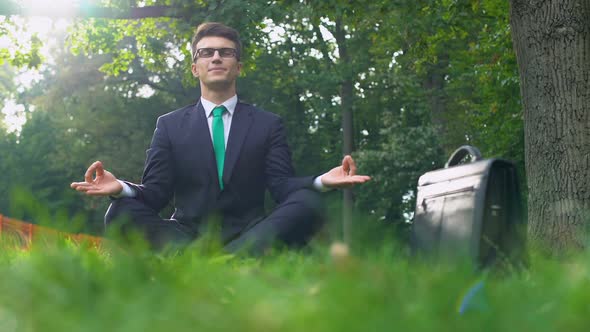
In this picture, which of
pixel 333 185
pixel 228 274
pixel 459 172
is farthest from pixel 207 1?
pixel 228 274

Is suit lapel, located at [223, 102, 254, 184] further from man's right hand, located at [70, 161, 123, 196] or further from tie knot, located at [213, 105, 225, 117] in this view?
man's right hand, located at [70, 161, 123, 196]

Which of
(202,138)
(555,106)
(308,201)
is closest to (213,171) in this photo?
(202,138)

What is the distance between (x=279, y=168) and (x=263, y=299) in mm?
4283

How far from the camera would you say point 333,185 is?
15.6 feet

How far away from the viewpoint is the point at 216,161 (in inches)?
228

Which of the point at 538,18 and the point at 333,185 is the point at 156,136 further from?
the point at 538,18

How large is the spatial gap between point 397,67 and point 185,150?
2493cm

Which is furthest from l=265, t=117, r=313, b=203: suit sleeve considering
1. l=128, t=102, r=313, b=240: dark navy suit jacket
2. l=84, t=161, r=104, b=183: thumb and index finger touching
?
l=84, t=161, r=104, b=183: thumb and index finger touching

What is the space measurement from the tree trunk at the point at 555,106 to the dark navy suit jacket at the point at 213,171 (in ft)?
11.2

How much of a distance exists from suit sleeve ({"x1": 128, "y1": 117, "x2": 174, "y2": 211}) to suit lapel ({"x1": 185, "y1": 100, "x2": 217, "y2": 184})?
19cm

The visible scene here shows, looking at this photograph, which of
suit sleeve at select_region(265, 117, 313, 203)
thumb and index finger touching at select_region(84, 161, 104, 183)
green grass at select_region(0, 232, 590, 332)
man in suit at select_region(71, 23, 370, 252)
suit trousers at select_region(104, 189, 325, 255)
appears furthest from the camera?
man in suit at select_region(71, 23, 370, 252)

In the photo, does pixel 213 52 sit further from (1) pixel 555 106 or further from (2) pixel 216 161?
(1) pixel 555 106

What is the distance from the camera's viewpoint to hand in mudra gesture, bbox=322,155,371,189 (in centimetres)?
455

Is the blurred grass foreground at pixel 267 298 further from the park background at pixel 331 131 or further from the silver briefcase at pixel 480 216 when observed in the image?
the silver briefcase at pixel 480 216
